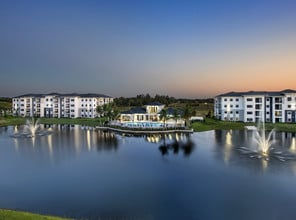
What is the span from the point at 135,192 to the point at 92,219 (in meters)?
3.99

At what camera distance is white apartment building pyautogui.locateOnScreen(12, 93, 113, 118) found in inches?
3022

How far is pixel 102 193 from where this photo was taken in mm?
15680

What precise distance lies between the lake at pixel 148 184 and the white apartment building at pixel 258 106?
2757 centimetres

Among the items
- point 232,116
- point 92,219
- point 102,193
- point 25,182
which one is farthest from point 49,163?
point 232,116

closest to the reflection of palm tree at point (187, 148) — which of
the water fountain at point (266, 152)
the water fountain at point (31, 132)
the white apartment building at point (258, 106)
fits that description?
the water fountain at point (266, 152)

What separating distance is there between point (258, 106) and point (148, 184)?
4537 cm

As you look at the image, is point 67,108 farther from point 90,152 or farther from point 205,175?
point 205,175

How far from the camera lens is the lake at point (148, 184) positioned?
13.4 metres

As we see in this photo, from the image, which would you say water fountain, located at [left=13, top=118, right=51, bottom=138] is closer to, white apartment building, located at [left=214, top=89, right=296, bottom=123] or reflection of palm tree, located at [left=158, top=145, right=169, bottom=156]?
reflection of palm tree, located at [left=158, top=145, right=169, bottom=156]

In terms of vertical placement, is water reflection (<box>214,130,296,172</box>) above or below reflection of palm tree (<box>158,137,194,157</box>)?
above

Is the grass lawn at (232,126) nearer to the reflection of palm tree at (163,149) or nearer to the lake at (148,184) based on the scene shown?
the reflection of palm tree at (163,149)

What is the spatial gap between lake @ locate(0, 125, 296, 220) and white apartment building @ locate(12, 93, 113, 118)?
48.1 metres

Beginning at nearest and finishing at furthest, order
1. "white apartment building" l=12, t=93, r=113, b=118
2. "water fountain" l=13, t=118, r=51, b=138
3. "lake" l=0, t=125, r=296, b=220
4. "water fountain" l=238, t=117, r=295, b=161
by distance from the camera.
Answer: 1. "lake" l=0, t=125, r=296, b=220
2. "water fountain" l=238, t=117, r=295, b=161
3. "water fountain" l=13, t=118, r=51, b=138
4. "white apartment building" l=12, t=93, r=113, b=118

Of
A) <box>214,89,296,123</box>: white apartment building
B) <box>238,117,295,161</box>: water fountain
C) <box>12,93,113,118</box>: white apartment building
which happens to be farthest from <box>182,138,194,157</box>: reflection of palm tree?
<box>12,93,113,118</box>: white apartment building
